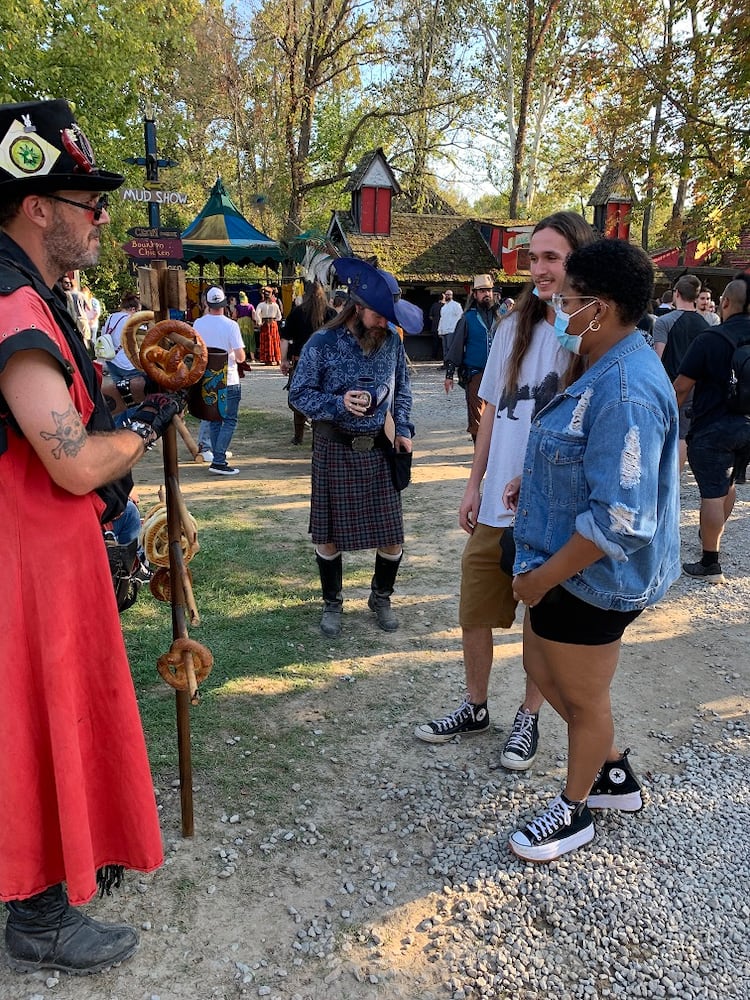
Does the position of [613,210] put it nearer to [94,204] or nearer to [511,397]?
[511,397]

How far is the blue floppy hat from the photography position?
3635mm

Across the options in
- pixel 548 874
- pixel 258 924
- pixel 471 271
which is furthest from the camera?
pixel 471 271

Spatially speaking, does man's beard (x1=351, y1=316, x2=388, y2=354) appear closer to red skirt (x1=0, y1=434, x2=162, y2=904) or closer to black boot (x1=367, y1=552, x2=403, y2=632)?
black boot (x1=367, y1=552, x2=403, y2=632)

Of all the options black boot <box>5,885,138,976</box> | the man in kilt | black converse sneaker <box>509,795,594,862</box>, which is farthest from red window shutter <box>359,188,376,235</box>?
black boot <box>5,885,138,976</box>

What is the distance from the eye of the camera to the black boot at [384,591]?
429cm

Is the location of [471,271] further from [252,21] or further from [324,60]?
[252,21]

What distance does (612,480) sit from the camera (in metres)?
1.92

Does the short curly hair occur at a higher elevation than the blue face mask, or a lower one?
higher

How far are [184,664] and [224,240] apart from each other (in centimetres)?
1605

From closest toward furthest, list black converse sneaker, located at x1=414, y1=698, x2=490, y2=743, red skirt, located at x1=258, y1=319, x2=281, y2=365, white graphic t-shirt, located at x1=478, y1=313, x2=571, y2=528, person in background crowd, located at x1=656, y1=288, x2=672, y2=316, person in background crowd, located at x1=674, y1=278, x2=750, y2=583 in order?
1. white graphic t-shirt, located at x1=478, y1=313, x2=571, y2=528
2. black converse sneaker, located at x1=414, y1=698, x2=490, y2=743
3. person in background crowd, located at x1=674, y1=278, x2=750, y2=583
4. person in background crowd, located at x1=656, y1=288, x2=672, y2=316
5. red skirt, located at x1=258, y1=319, x2=281, y2=365

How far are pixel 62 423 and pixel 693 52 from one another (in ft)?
32.1

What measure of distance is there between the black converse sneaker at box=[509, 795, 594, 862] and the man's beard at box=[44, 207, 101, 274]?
233cm

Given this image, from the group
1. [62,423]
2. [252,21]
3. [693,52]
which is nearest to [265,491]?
[62,423]

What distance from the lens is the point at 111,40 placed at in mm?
15312
